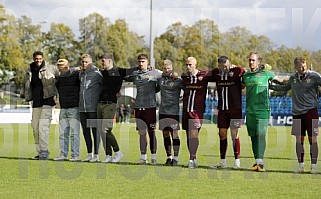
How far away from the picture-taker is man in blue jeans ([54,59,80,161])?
1248 centimetres

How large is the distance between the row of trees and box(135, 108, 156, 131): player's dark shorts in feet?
116

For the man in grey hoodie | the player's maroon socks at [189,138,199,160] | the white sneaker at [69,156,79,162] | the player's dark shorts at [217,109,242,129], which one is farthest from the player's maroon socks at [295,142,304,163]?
the white sneaker at [69,156,79,162]

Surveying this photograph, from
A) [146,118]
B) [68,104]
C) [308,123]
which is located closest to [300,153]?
→ [308,123]

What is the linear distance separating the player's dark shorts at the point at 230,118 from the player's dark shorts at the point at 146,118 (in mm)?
1497

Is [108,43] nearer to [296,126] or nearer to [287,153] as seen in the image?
[287,153]

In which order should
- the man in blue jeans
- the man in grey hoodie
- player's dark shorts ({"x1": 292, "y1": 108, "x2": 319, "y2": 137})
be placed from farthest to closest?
the man in blue jeans, the man in grey hoodie, player's dark shorts ({"x1": 292, "y1": 108, "x2": 319, "y2": 137})

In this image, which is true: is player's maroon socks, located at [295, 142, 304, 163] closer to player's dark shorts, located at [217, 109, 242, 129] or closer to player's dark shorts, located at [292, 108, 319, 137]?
player's dark shorts, located at [292, 108, 319, 137]

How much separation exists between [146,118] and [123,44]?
138ft

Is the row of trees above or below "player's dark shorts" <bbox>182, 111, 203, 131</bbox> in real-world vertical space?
above

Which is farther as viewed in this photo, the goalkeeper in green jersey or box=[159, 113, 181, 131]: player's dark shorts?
box=[159, 113, 181, 131]: player's dark shorts

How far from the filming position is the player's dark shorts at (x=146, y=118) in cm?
Answer: 1188

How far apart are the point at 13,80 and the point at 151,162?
42.6 m

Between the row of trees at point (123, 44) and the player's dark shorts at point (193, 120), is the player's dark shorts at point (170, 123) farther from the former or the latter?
the row of trees at point (123, 44)

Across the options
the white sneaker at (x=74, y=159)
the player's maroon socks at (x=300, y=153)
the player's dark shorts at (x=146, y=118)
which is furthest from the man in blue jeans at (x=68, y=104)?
the player's maroon socks at (x=300, y=153)
